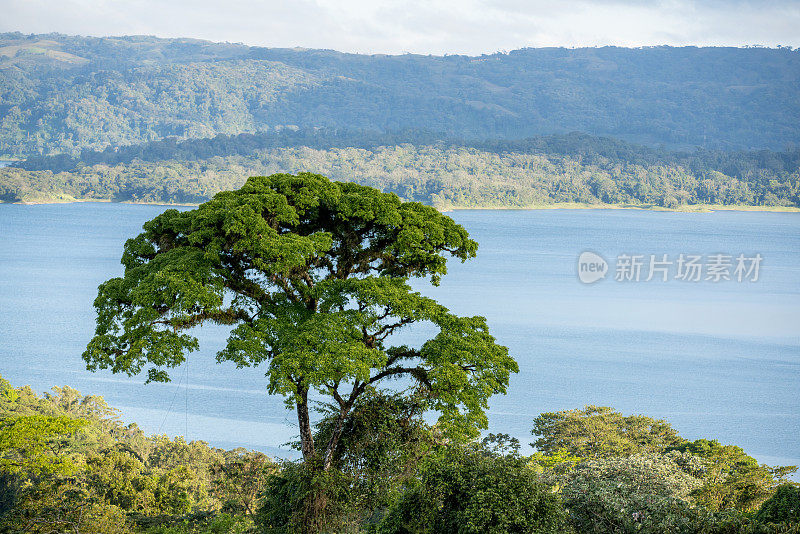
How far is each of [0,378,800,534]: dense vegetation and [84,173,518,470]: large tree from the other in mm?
516

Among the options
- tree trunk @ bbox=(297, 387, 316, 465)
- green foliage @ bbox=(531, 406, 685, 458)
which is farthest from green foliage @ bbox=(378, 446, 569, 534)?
green foliage @ bbox=(531, 406, 685, 458)

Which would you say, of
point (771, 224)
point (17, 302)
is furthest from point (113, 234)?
point (771, 224)

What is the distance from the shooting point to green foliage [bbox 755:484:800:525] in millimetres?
9776

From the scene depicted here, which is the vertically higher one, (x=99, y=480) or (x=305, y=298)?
(x=305, y=298)

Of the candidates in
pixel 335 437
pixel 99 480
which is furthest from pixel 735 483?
pixel 99 480

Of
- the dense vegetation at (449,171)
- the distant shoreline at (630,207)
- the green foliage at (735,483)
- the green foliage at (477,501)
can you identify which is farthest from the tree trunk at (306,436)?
the distant shoreline at (630,207)

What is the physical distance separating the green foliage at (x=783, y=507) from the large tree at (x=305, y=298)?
154 inches

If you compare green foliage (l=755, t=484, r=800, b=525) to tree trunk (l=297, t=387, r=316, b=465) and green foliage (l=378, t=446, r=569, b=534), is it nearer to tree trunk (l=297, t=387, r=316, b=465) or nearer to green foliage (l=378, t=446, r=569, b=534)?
green foliage (l=378, t=446, r=569, b=534)

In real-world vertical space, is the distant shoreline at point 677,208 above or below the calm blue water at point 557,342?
above

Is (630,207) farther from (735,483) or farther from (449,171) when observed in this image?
(735,483)

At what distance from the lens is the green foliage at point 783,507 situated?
32.1ft

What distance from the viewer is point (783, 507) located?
1009 cm

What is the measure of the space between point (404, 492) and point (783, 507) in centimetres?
507

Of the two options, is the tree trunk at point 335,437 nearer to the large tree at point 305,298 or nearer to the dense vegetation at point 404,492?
the large tree at point 305,298
